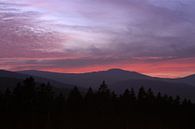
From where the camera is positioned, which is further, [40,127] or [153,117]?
[153,117]

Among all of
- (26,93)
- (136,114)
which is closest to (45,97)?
(26,93)

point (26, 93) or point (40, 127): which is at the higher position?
point (26, 93)

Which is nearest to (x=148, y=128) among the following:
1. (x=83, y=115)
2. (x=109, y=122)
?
(x=109, y=122)

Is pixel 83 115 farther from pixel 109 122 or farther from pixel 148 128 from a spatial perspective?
pixel 148 128

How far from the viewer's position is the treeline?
59.8 m

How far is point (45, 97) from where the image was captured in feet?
211

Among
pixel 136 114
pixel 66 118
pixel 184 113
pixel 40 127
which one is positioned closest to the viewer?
pixel 40 127

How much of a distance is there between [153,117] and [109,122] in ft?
41.2

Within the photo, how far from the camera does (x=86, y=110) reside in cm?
6725

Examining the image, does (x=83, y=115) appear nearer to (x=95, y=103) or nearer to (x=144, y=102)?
(x=95, y=103)

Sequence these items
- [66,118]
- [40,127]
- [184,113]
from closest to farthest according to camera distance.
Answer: [40,127]
[66,118]
[184,113]

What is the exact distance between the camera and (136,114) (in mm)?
73750

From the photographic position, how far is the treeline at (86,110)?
59781 millimetres

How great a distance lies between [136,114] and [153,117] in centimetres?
481
